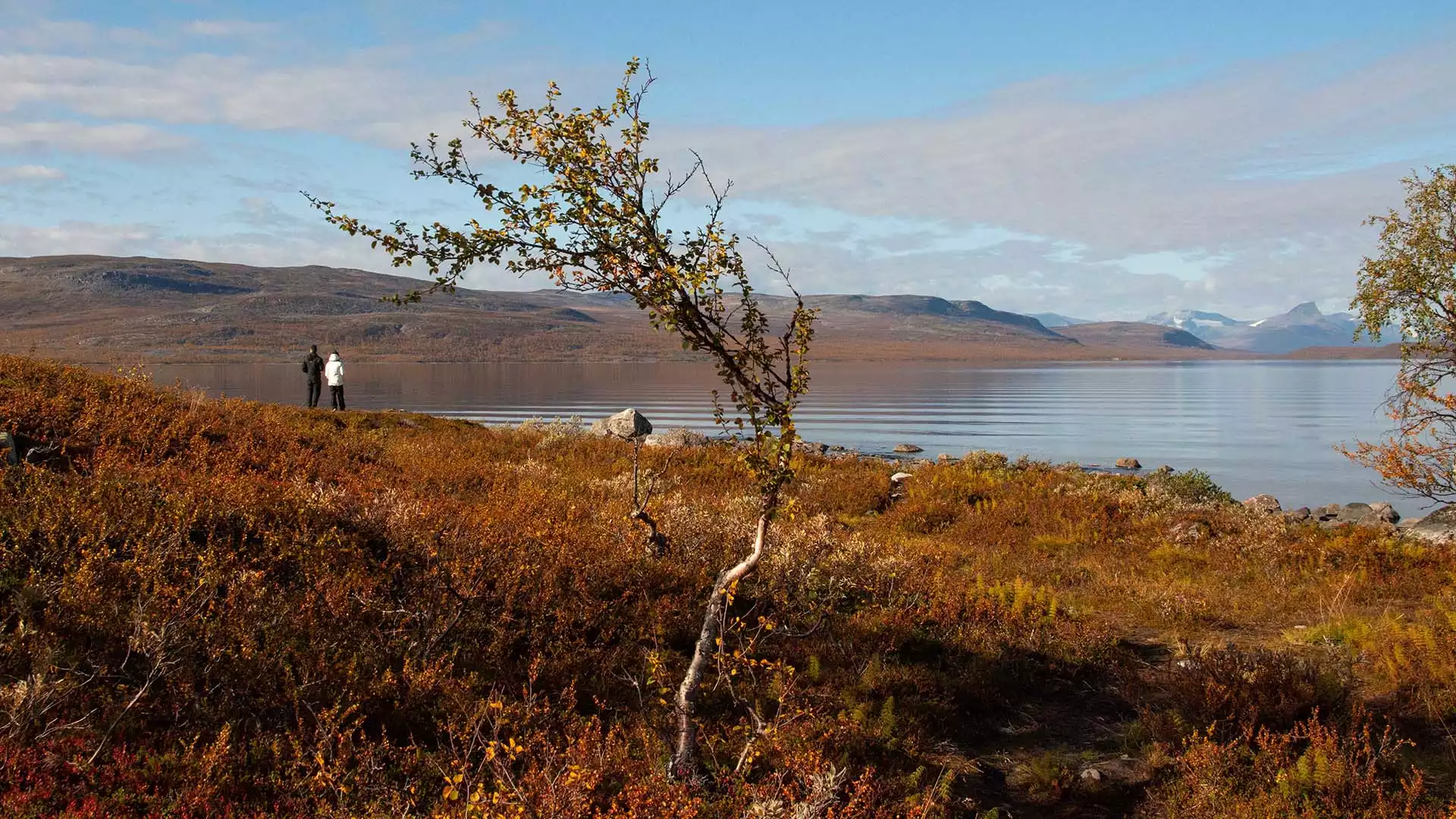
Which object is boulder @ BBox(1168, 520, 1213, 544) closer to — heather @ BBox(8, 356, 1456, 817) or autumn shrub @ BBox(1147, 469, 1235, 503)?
heather @ BBox(8, 356, 1456, 817)

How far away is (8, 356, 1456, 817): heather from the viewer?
15.5 ft

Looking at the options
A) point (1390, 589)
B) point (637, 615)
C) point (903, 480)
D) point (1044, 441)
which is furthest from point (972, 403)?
point (637, 615)

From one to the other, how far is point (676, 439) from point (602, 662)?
63.3ft

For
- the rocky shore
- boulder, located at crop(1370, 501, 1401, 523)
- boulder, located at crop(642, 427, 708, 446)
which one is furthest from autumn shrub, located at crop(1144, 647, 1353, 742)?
boulder, located at crop(1370, 501, 1401, 523)

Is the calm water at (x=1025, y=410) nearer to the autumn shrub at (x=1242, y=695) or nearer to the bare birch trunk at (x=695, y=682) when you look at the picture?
the autumn shrub at (x=1242, y=695)

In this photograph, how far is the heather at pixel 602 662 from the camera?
15.5 ft

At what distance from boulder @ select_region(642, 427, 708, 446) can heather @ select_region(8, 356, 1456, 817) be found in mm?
12507

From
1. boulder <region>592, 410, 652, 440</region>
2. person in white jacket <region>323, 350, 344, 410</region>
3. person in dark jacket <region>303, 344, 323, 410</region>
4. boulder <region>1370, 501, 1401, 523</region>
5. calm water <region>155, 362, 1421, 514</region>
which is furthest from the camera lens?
calm water <region>155, 362, 1421, 514</region>

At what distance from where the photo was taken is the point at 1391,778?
5449mm

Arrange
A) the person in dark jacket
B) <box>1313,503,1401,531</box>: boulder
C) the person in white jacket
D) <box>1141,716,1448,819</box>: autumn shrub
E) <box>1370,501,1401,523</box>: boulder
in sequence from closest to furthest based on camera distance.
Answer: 1. <box>1141,716,1448,819</box>: autumn shrub
2. <box>1313,503,1401,531</box>: boulder
3. <box>1370,501,1401,523</box>: boulder
4. the person in white jacket
5. the person in dark jacket

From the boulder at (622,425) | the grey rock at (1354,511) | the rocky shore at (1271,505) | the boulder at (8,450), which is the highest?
the boulder at (8,450)

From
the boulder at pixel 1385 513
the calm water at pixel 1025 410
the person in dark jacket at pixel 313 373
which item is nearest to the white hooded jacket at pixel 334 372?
the person in dark jacket at pixel 313 373

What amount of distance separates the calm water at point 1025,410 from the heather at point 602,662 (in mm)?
15527

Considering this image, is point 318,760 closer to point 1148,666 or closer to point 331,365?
point 1148,666
